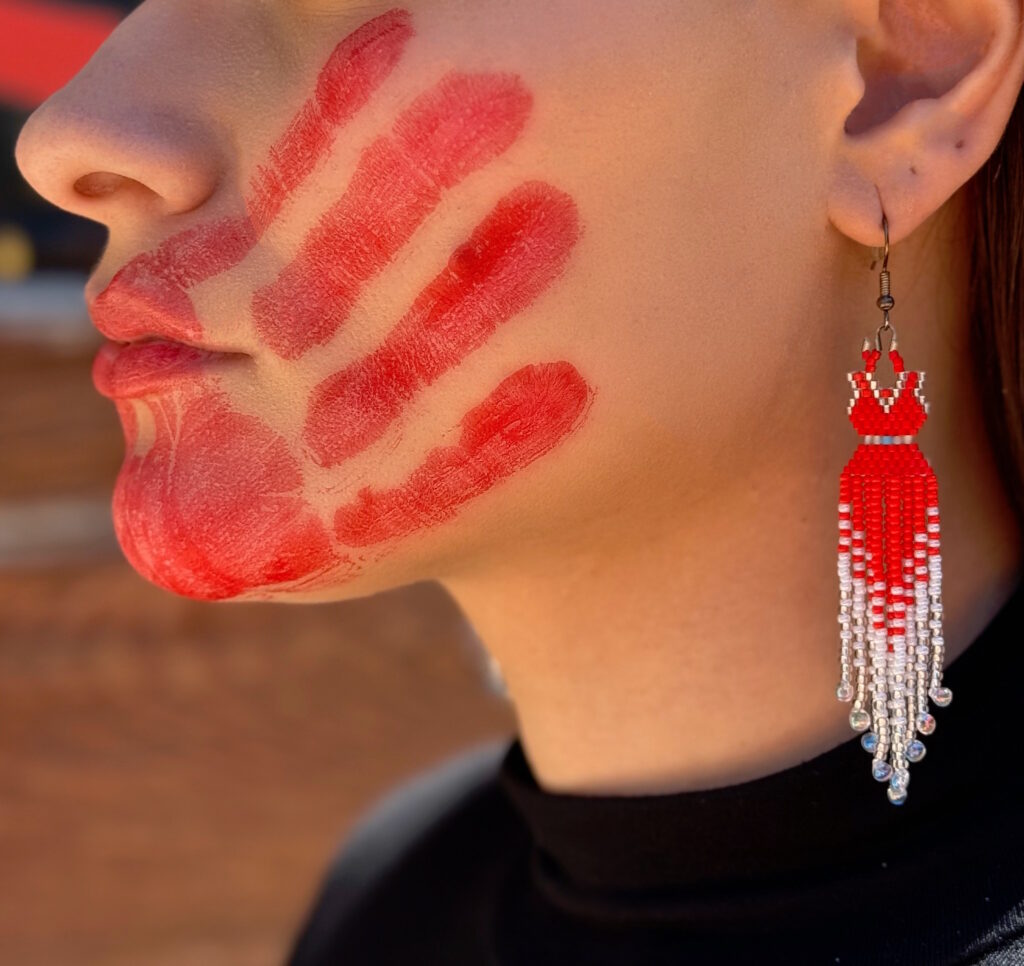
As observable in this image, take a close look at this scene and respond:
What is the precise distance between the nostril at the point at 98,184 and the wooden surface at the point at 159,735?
1.71m

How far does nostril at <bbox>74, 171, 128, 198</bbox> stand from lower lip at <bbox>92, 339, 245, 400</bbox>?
0.34ft

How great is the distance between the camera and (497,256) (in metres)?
0.81

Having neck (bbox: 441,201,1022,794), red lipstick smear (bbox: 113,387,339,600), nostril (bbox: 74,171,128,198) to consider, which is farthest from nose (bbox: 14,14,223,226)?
neck (bbox: 441,201,1022,794)

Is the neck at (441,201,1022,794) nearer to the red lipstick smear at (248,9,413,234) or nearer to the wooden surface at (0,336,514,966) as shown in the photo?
the red lipstick smear at (248,9,413,234)

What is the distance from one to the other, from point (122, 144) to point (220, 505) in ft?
0.79

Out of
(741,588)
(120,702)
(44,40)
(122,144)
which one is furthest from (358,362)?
(44,40)

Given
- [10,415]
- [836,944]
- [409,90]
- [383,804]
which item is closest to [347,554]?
[409,90]

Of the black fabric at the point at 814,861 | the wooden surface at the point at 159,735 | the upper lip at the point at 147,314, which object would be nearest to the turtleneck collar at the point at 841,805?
the black fabric at the point at 814,861

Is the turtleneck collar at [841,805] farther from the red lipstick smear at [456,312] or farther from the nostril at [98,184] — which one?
the nostril at [98,184]

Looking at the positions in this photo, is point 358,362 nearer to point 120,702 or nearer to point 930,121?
point 930,121

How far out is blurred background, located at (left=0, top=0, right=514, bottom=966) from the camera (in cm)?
251

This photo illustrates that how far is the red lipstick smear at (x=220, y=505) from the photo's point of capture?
822 mm

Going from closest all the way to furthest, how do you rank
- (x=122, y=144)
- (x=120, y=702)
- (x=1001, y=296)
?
1. (x=122, y=144)
2. (x=1001, y=296)
3. (x=120, y=702)

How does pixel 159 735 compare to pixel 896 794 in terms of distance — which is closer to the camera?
pixel 896 794
